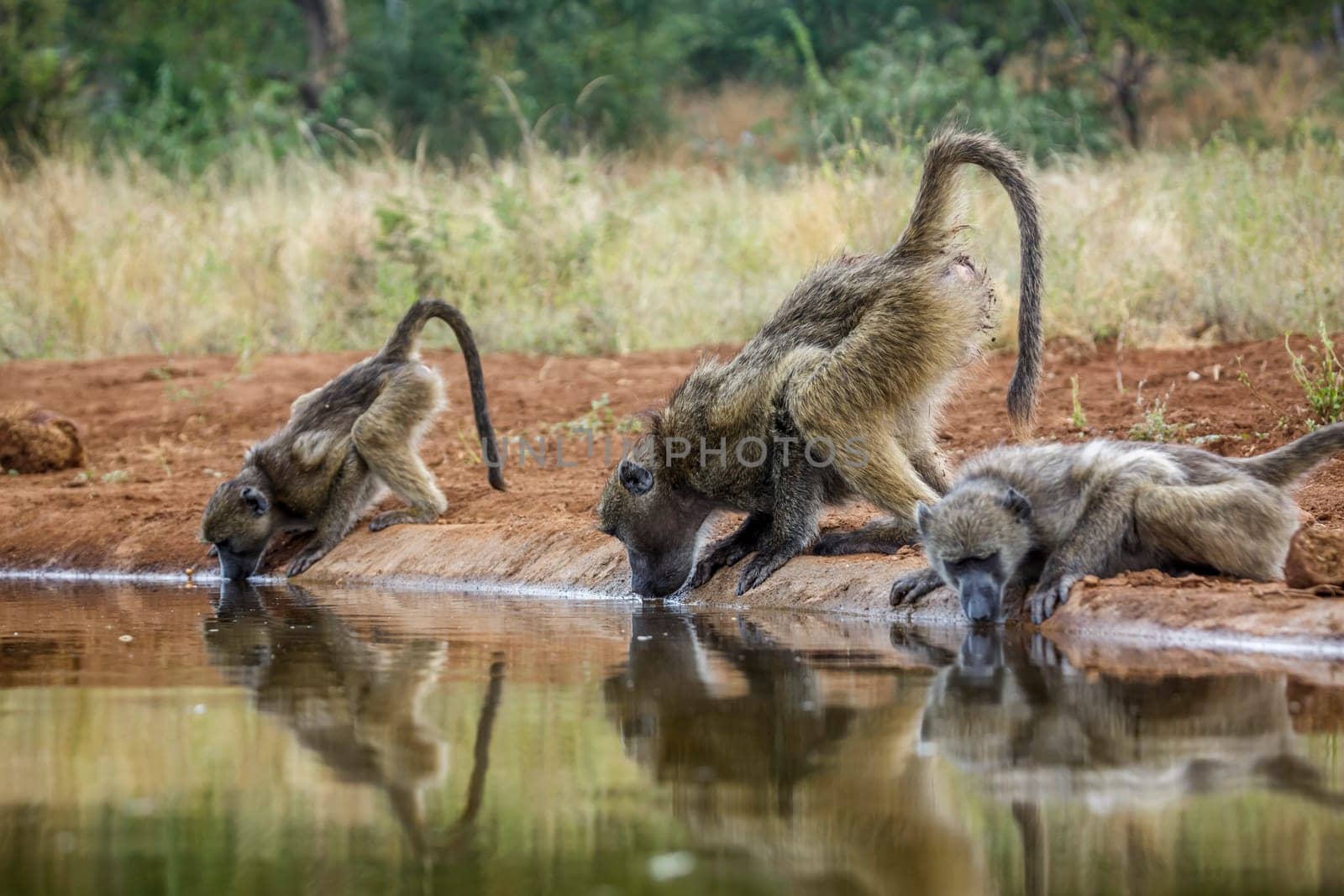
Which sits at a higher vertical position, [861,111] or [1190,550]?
[861,111]

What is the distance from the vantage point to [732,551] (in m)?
6.27

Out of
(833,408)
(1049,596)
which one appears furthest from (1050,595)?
(833,408)

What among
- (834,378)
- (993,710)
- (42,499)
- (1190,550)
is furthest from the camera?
(42,499)

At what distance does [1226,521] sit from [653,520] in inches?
86.5

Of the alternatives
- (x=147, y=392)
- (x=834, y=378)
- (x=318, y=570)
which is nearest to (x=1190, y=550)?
(x=834, y=378)

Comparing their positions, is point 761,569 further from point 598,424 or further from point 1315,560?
point 598,424

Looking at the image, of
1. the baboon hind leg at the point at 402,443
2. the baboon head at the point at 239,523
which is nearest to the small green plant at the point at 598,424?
the baboon hind leg at the point at 402,443

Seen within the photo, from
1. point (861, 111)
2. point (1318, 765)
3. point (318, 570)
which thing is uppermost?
point (861, 111)

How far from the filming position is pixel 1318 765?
3000 mm

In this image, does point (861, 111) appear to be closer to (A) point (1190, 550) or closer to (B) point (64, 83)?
(B) point (64, 83)

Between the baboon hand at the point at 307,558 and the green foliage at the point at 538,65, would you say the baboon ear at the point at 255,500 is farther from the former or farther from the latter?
the green foliage at the point at 538,65

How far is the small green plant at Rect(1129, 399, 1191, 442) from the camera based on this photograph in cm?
732

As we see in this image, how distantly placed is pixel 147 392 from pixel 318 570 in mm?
4095

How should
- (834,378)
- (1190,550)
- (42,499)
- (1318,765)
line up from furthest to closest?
(42,499), (834,378), (1190,550), (1318,765)
